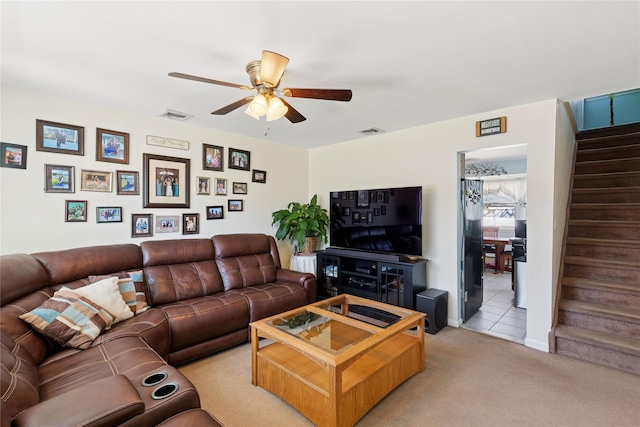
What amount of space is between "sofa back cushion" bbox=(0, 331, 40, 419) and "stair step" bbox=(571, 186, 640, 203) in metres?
5.09

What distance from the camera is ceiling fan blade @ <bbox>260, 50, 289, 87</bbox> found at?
1692 mm

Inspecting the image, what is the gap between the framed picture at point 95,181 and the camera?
2.95m

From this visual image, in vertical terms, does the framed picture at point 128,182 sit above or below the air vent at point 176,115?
below

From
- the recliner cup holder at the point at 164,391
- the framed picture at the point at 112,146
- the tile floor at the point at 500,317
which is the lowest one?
the tile floor at the point at 500,317

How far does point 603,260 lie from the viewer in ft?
10.0

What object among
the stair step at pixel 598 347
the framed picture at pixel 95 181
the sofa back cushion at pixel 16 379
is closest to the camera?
the sofa back cushion at pixel 16 379

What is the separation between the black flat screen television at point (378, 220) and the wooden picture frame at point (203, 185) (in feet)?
5.47

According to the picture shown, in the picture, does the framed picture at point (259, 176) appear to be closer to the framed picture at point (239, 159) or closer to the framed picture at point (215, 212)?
the framed picture at point (239, 159)

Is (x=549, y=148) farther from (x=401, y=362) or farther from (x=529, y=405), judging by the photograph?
(x=401, y=362)

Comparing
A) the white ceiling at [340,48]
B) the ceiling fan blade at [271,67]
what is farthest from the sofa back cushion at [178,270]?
the ceiling fan blade at [271,67]

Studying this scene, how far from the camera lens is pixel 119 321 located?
2.33m

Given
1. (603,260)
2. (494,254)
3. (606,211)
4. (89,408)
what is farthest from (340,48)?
(494,254)

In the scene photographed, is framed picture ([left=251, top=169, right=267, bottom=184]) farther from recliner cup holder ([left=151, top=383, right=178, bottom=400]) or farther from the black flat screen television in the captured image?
recliner cup holder ([left=151, top=383, right=178, bottom=400])

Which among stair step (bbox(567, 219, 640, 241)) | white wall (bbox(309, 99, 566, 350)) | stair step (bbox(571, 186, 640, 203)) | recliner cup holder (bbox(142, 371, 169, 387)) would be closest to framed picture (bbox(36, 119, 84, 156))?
recliner cup holder (bbox(142, 371, 169, 387))
